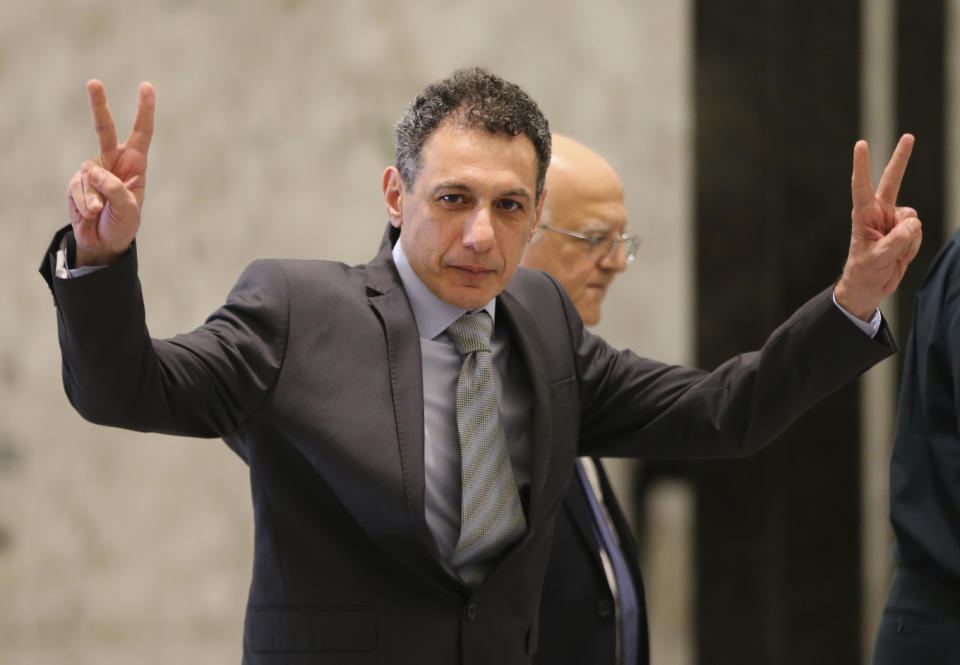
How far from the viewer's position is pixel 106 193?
1.48 m

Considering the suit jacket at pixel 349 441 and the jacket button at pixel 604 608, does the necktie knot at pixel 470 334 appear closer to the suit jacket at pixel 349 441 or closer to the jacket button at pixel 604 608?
the suit jacket at pixel 349 441

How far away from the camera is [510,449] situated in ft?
6.21

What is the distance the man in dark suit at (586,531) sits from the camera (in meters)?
2.31

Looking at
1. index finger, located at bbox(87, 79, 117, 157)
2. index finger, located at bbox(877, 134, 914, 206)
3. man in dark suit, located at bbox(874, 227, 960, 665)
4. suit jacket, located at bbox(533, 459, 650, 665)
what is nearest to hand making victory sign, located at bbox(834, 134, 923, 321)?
index finger, located at bbox(877, 134, 914, 206)

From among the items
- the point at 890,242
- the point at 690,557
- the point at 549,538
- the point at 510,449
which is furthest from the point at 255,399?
the point at 690,557

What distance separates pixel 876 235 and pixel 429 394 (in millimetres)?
711

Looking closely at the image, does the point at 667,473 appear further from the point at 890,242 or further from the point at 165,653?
the point at 890,242

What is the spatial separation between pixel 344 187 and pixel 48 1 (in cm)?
95

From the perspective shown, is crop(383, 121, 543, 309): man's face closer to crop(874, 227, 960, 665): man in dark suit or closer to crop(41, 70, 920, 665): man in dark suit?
crop(41, 70, 920, 665): man in dark suit

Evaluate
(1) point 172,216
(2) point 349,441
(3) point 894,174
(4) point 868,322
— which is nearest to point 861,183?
→ (3) point 894,174

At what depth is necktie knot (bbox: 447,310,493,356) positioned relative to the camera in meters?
1.91

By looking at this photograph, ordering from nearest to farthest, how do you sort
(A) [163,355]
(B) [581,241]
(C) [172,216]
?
(A) [163,355] < (B) [581,241] < (C) [172,216]

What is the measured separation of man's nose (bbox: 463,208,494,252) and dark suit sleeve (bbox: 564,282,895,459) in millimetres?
350

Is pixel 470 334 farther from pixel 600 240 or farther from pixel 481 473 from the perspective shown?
A: pixel 600 240
